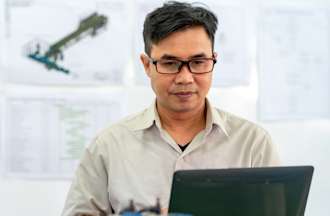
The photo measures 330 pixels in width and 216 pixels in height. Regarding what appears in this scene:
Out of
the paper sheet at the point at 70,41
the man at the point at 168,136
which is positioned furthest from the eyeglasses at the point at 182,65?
the paper sheet at the point at 70,41

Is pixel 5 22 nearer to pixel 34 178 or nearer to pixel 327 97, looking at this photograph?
pixel 34 178

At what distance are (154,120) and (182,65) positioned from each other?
0.75ft

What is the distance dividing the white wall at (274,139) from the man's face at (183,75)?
2.01 feet

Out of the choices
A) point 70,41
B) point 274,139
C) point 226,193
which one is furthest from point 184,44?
point 274,139

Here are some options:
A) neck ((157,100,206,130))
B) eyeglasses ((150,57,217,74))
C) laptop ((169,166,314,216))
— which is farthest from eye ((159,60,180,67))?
laptop ((169,166,314,216))

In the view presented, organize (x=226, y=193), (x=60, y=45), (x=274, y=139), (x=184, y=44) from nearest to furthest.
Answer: (x=226, y=193) < (x=184, y=44) < (x=60, y=45) < (x=274, y=139)

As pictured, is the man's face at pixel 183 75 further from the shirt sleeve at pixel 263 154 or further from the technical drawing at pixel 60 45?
the technical drawing at pixel 60 45

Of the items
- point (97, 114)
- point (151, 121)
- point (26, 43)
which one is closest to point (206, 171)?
point (151, 121)

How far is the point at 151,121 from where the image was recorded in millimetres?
1367

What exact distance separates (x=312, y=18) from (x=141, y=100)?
846 mm

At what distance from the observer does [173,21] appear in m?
1.22

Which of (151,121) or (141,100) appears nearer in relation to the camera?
(151,121)

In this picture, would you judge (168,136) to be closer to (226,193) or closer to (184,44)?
(184,44)

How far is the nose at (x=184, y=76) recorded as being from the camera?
3.97 feet
